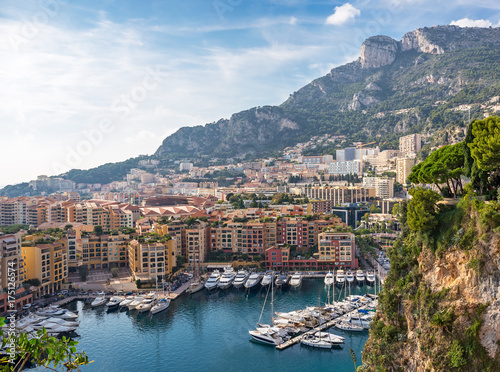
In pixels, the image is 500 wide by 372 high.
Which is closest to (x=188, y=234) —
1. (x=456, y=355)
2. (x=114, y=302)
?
(x=114, y=302)

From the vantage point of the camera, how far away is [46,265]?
31.0 meters

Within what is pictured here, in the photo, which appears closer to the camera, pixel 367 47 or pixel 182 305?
pixel 182 305

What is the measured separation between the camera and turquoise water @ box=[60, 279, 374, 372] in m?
20.9

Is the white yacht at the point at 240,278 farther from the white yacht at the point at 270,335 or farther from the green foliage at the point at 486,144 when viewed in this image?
the green foliage at the point at 486,144

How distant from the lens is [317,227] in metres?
42.4

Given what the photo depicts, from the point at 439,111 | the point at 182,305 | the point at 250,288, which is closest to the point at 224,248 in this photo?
the point at 250,288

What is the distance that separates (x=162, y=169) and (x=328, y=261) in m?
97.6

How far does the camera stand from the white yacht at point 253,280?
33.6 meters

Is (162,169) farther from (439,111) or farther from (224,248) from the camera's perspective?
(224,248)

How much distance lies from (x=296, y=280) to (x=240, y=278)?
177 inches

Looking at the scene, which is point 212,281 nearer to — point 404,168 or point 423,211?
point 423,211

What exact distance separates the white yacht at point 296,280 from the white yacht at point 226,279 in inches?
187

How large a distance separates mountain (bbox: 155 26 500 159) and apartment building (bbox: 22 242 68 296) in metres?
79.3

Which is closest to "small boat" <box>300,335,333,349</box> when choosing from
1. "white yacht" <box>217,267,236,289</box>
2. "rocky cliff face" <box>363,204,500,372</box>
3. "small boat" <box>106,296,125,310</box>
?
"rocky cliff face" <box>363,204,500,372</box>
